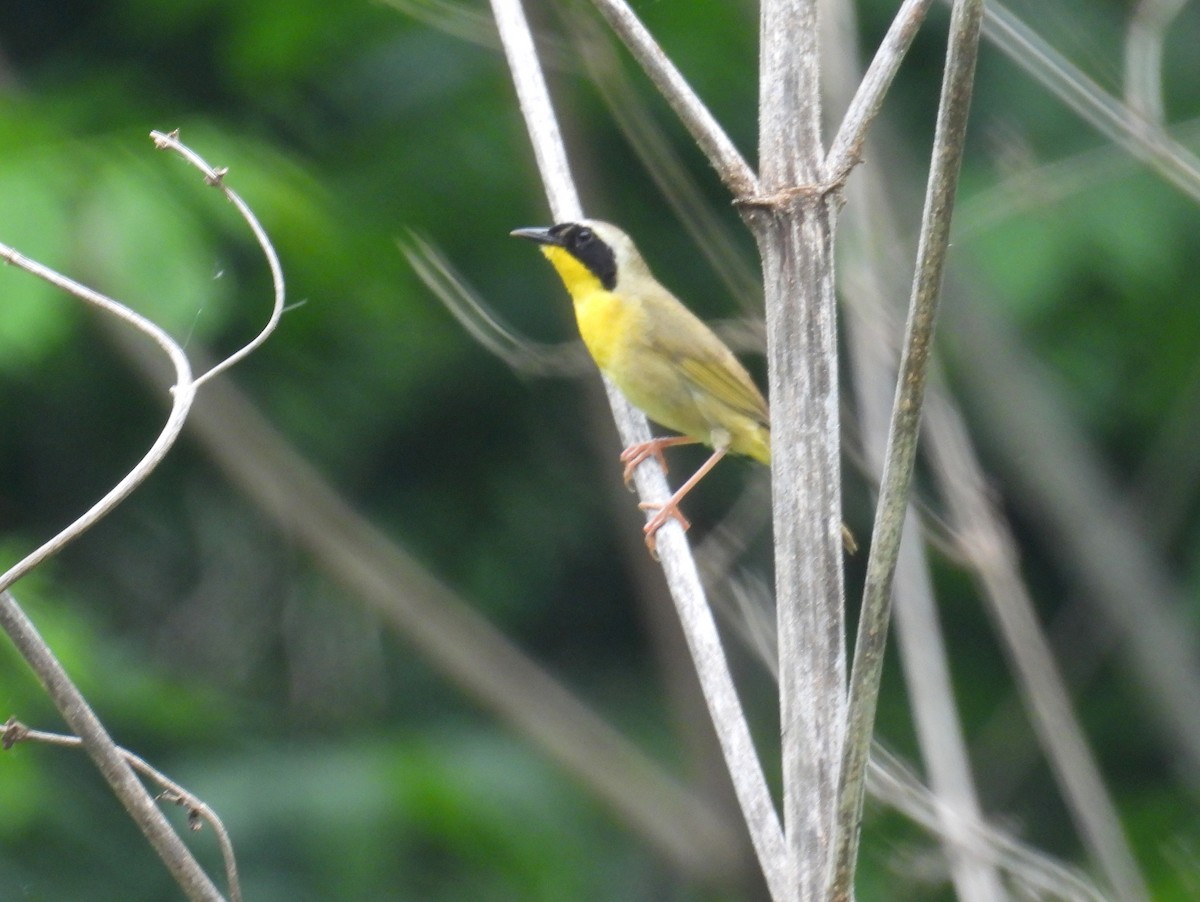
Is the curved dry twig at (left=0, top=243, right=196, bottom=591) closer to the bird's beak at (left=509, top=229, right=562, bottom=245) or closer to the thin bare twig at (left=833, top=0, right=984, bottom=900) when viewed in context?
the thin bare twig at (left=833, top=0, right=984, bottom=900)

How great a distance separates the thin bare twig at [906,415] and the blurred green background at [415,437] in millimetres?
2780

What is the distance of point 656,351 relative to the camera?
466 centimetres

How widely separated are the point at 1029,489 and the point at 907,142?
1.36 metres

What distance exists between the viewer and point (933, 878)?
137 inches

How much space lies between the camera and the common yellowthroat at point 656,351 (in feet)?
15.1

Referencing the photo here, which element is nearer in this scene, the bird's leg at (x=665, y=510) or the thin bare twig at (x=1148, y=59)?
the bird's leg at (x=665, y=510)

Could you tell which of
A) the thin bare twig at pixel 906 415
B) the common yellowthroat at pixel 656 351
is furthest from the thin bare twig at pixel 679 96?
the common yellowthroat at pixel 656 351

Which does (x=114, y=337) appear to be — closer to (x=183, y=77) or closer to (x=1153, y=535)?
(x=183, y=77)

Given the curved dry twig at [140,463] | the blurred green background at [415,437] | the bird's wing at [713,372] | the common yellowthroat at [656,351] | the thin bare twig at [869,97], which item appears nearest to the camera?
the curved dry twig at [140,463]

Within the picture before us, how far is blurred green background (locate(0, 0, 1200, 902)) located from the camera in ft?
16.0

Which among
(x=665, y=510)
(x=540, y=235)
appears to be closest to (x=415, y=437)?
(x=540, y=235)

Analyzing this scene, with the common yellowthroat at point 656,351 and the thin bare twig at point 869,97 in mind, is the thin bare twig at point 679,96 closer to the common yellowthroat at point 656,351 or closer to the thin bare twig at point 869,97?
the thin bare twig at point 869,97

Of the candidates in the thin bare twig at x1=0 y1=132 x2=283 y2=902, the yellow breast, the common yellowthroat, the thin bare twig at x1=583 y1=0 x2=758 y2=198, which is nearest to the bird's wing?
the common yellowthroat

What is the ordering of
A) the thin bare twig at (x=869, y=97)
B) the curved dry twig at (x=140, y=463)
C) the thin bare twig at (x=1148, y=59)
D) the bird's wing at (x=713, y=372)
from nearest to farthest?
the curved dry twig at (x=140, y=463), the thin bare twig at (x=869, y=97), the thin bare twig at (x=1148, y=59), the bird's wing at (x=713, y=372)
